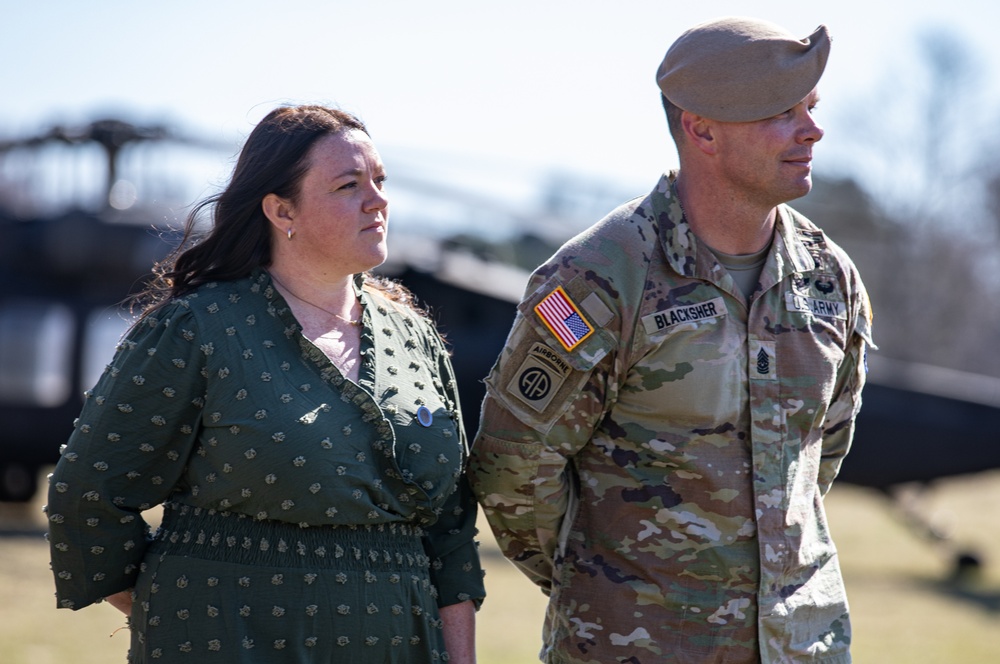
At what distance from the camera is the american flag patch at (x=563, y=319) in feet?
7.62

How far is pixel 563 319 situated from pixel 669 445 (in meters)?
0.35

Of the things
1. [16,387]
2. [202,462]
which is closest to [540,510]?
[202,462]

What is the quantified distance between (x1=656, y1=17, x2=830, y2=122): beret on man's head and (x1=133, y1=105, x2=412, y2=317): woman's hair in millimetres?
765

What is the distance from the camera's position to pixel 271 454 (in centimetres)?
214

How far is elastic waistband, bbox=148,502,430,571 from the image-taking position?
2.17 metres

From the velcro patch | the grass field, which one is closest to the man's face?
the velcro patch

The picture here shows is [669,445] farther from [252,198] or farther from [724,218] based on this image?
[252,198]

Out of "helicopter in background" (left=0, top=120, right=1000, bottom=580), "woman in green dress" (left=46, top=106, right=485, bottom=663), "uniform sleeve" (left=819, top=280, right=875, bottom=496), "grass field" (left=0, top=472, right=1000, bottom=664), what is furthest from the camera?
"helicopter in background" (left=0, top=120, right=1000, bottom=580)

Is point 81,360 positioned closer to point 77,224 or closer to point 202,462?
point 77,224

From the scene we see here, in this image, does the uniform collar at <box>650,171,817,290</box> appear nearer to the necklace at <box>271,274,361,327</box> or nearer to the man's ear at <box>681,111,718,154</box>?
the man's ear at <box>681,111,718,154</box>

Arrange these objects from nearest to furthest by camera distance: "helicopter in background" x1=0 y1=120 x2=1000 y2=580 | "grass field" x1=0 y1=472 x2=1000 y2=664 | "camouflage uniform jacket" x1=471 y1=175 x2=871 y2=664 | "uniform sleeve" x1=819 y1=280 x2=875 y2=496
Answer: "camouflage uniform jacket" x1=471 y1=175 x2=871 y2=664
"uniform sleeve" x1=819 y1=280 x2=875 y2=496
"grass field" x1=0 y1=472 x2=1000 y2=664
"helicopter in background" x1=0 y1=120 x2=1000 y2=580

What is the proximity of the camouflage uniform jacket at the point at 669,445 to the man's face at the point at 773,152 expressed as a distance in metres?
0.17

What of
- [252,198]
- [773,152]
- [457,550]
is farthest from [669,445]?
[252,198]

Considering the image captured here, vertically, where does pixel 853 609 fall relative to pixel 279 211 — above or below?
below
